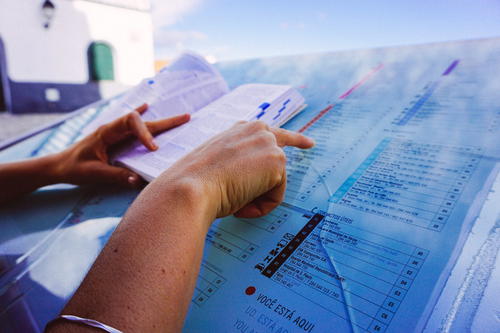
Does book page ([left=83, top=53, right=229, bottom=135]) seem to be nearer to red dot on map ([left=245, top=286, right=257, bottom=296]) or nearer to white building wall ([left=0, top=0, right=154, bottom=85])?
red dot on map ([left=245, top=286, right=257, bottom=296])

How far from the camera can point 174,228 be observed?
32 cm

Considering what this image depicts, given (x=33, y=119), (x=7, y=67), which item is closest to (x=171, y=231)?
(x=33, y=119)

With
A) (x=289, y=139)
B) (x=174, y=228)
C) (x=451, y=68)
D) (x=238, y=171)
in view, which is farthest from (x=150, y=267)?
(x=451, y=68)

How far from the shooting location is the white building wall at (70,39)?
7188mm

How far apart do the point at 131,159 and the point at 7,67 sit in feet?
28.0

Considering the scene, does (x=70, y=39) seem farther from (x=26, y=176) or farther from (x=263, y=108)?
(x=263, y=108)

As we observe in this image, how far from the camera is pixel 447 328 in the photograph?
280 mm

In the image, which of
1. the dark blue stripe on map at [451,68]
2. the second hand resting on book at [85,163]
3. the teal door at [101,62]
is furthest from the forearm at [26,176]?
A: the teal door at [101,62]

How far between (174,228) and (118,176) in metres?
0.39

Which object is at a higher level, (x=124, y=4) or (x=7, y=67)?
(x=124, y=4)

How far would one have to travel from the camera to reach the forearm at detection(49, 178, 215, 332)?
262 mm

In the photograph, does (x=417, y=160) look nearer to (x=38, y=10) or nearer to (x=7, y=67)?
Result: (x=7, y=67)

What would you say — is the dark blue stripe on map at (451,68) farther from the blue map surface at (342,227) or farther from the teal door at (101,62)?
the teal door at (101,62)

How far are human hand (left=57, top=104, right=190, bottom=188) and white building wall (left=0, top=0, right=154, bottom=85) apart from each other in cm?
821
